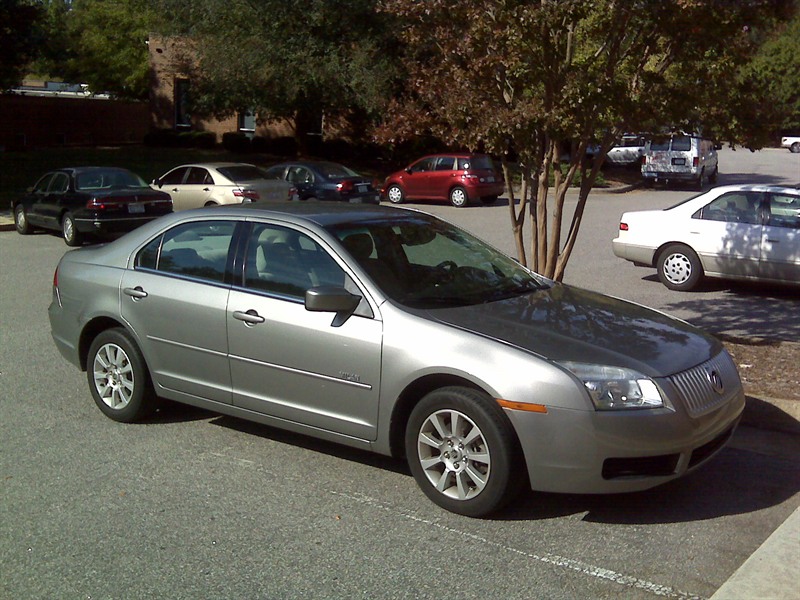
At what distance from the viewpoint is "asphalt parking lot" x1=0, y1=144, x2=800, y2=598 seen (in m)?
4.46

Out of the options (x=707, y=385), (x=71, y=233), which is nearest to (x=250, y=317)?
(x=707, y=385)

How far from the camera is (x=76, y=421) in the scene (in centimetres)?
694

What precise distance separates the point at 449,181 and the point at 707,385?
77.6 feet

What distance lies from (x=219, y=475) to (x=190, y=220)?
6.20 feet

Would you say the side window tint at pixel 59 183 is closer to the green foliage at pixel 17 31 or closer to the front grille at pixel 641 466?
the green foliage at pixel 17 31

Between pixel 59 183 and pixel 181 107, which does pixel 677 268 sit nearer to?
pixel 59 183

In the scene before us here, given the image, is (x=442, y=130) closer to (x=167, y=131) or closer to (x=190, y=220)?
(x=190, y=220)

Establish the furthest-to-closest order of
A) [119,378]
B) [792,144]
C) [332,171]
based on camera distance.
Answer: [792,144] < [332,171] < [119,378]

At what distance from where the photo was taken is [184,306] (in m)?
6.39

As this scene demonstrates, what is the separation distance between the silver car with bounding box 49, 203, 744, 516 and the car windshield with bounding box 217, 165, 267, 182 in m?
13.0

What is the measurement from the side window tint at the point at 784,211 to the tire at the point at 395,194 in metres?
17.7

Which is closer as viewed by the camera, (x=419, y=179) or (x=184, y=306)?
(x=184, y=306)

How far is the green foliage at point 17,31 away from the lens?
27250 millimetres

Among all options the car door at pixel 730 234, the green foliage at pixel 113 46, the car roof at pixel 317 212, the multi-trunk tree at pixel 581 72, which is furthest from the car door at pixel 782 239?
the green foliage at pixel 113 46
